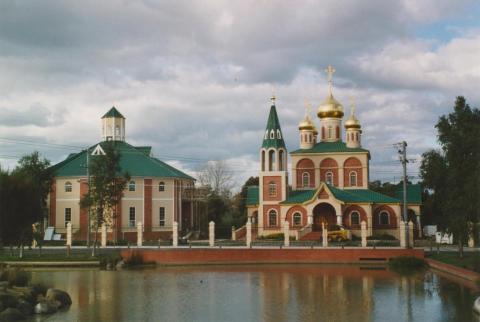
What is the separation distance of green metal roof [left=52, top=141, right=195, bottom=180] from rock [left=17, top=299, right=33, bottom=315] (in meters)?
33.6

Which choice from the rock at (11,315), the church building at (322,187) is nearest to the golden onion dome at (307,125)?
the church building at (322,187)

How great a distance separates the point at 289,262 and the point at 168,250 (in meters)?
7.13

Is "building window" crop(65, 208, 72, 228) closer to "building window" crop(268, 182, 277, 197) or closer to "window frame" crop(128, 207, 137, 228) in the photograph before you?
"window frame" crop(128, 207, 137, 228)

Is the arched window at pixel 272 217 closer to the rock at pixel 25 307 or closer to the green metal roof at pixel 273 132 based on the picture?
the green metal roof at pixel 273 132

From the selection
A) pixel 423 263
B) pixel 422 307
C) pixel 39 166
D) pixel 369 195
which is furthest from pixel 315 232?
pixel 422 307

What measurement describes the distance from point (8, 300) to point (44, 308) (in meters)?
1.17

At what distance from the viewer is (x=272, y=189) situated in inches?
2084

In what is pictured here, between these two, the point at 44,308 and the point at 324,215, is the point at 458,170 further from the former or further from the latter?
the point at 44,308

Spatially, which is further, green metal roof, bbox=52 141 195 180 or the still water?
green metal roof, bbox=52 141 195 180

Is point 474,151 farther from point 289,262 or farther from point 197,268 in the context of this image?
point 197,268

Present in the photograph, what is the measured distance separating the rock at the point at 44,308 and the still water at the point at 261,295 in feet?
1.52

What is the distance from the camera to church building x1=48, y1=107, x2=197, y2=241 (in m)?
53.2

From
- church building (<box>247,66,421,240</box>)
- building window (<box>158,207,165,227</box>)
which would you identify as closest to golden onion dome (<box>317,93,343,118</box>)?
church building (<box>247,66,421,240</box>)

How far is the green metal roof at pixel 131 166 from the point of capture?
5428cm
